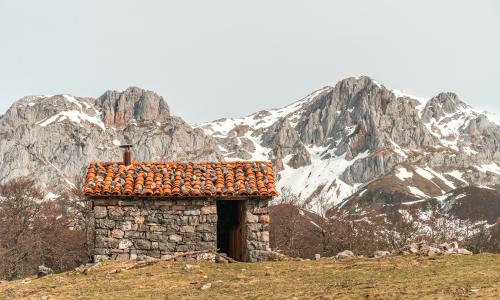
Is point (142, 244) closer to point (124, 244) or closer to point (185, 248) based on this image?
point (124, 244)

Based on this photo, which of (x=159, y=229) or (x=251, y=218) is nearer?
(x=159, y=229)

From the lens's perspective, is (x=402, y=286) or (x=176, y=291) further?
(x=176, y=291)

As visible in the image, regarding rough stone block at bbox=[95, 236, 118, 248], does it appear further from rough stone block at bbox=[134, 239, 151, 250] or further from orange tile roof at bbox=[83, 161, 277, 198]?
orange tile roof at bbox=[83, 161, 277, 198]

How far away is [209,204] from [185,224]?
47.0 inches

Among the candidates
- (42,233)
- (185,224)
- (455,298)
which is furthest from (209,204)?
(42,233)

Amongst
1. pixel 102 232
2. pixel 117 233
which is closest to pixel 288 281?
pixel 117 233

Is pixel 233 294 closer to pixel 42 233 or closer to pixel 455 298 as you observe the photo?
pixel 455 298

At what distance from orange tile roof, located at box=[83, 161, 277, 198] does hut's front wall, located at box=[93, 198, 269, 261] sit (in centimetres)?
42

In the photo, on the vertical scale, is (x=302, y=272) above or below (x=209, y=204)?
below

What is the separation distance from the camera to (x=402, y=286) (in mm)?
12516

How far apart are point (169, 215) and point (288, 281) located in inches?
265

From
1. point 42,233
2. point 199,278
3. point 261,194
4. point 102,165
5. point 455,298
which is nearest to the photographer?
point 455,298

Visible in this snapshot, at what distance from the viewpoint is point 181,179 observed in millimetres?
21078

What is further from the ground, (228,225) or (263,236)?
(228,225)
